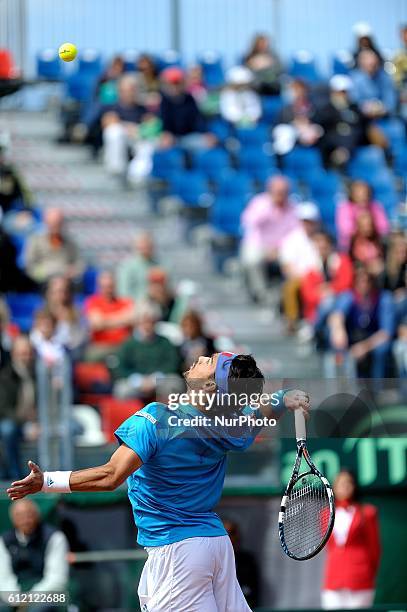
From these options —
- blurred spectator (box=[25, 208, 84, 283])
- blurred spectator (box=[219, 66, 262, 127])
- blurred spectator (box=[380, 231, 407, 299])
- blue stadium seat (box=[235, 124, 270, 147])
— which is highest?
blurred spectator (box=[219, 66, 262, 127])

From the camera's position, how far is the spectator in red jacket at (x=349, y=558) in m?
10.4

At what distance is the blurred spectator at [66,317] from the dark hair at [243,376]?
17.4 ft

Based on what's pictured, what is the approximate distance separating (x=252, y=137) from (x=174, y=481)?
1106 centimetres

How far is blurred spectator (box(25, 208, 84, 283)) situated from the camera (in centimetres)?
1347

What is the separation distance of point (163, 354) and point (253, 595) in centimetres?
232

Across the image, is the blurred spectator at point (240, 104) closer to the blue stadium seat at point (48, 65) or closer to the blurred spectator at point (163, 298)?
the blue stadium seat at point (48, 65)

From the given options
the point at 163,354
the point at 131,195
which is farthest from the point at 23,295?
the point at 131,195

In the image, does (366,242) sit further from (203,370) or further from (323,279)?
(203,370)

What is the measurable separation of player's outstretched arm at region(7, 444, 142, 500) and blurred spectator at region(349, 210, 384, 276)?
7540 mm

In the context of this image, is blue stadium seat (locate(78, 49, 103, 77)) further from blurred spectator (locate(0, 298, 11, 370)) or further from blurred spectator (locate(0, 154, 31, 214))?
blurred spectator (locate(0, 298, 11, 370))

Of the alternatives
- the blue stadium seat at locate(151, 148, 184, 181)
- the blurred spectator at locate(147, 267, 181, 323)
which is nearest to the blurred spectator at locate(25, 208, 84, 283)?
the blurred spectator at locate(147, 267, 181, 323)

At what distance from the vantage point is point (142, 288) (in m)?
13.6

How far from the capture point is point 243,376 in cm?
666

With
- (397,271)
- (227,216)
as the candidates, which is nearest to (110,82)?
(227,216)
